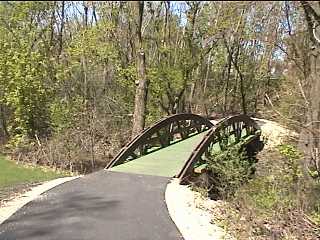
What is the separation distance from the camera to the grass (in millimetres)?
13055

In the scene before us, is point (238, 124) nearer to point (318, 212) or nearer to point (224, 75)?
point (318, 212)

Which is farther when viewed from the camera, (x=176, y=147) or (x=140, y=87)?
(x=140, y=87)

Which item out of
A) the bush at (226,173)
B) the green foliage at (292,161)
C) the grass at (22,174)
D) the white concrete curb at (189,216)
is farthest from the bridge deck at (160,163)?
the green foliage at (292,161)

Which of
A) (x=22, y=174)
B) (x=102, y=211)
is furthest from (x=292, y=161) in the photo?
(x=22, y=174)

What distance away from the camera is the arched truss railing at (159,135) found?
42.9 ft

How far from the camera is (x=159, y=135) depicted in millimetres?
15281

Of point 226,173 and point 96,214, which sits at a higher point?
point 226,173

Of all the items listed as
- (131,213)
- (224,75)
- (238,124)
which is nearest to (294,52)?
(238,124)

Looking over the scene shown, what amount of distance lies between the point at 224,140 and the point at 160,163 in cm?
294

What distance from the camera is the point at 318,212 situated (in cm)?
821

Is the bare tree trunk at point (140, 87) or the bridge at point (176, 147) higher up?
the bare tree trunk at point (140, 87)

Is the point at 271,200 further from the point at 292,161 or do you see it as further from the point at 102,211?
the point at 102,211

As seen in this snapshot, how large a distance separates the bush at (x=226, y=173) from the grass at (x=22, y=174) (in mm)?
4555

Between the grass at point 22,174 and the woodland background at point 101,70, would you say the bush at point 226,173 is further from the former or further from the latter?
the grass at point 22,174
